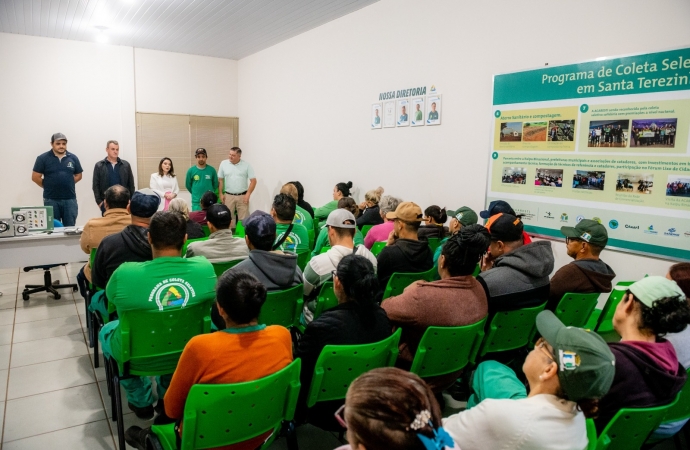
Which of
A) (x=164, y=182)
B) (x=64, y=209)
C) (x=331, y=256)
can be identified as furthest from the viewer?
(x=164, y=182)

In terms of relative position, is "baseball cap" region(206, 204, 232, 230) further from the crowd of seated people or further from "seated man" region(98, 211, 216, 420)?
"seated man" region(98, 211, 216, 420)

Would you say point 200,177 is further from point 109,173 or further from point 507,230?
point 507,230

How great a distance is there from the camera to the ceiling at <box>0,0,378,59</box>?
5.92 meters

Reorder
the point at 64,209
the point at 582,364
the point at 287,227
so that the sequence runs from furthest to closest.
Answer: the point at 64,209 → the point at 287,227 → the point at 582,364

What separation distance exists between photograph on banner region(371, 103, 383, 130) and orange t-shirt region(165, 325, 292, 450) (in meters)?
4.57

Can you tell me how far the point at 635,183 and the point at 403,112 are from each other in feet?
9.03

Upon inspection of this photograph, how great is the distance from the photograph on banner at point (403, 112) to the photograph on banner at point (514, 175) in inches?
59.4

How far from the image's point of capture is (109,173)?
694 cm

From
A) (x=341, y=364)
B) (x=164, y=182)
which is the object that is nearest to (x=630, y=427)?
(x=341, y=364)

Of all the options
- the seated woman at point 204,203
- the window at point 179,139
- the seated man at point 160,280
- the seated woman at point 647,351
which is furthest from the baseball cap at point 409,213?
the window at point 179,139

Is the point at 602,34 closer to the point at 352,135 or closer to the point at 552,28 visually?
the point at 552,28

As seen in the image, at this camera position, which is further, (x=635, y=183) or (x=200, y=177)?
(x=200, y=177)

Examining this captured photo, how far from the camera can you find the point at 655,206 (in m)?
3.40

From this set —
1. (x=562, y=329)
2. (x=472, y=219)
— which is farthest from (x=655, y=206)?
(x=562, y=329)
